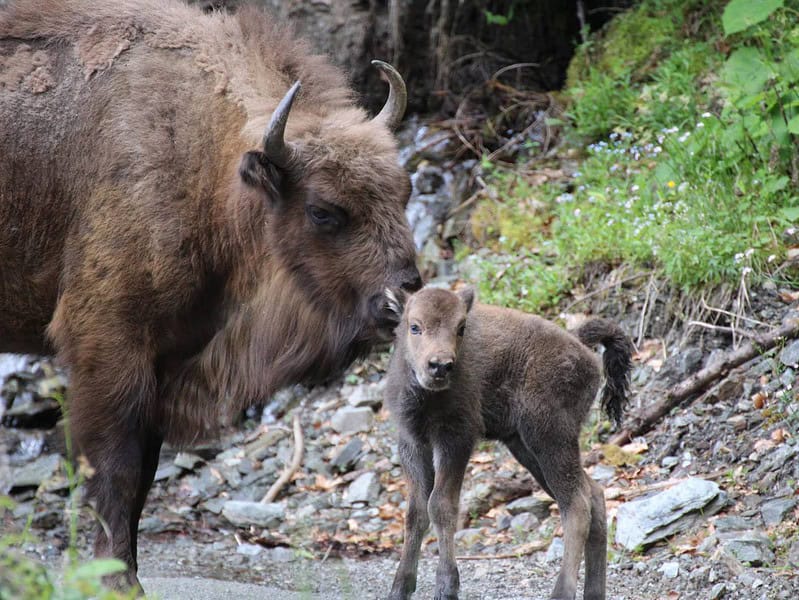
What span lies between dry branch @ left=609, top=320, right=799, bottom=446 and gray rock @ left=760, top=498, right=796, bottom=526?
161 centimetres

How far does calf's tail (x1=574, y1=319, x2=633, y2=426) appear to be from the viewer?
22.9ft

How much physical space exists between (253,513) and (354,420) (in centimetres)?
155

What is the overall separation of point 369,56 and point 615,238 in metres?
4.65

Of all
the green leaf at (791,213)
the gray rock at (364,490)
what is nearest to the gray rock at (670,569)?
the gray rock at (364,490)

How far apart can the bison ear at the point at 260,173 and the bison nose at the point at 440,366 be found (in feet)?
4.48

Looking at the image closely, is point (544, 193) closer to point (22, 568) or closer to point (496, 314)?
point (496, 314)

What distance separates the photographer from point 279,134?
5.88m

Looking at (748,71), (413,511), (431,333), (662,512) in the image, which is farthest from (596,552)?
(748,71)

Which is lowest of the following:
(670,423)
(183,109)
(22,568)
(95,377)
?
(670,423)

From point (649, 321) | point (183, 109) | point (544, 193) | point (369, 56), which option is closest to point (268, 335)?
point (183, 109)

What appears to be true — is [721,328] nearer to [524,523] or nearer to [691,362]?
[691,362]

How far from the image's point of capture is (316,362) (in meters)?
6.37

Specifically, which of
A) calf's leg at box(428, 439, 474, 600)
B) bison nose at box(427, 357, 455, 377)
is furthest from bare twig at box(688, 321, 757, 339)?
bison nose at box(427, 357, 455, 377)

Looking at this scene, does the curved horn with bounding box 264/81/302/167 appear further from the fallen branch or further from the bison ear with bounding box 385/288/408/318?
the fallen branch
